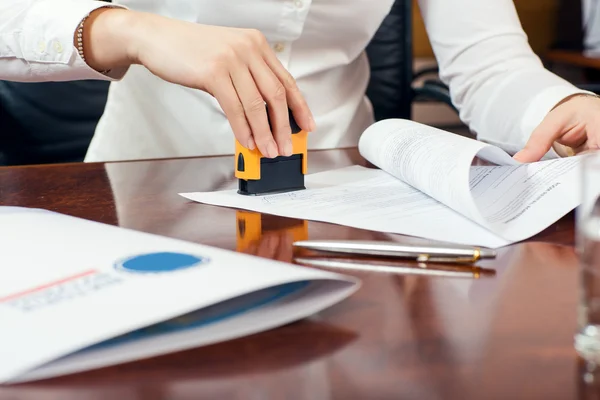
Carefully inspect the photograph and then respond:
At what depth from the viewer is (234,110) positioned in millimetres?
766

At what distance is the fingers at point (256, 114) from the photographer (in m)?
0.76

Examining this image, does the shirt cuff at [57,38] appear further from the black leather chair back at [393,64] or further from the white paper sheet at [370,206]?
the black leather chair back at [393,64]

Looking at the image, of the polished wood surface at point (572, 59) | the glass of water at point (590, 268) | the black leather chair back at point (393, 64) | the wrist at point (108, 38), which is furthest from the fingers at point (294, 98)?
the polished wood surface at point (572, 59)

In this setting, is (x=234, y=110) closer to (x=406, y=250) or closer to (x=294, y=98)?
(x=294, y=98)

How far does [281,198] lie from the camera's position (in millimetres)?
777

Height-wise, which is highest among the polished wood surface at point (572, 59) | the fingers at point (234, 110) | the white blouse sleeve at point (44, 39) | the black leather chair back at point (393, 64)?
the white blouse sleeve at point (44, 39)

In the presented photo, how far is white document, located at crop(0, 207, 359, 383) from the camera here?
37 centimetres

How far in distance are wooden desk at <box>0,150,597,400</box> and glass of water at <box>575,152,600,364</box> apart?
0.01m

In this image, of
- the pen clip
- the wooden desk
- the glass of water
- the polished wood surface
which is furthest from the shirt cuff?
the polished wood surface

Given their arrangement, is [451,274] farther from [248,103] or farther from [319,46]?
[319,46]

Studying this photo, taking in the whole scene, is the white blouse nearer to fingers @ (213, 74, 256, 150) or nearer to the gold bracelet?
the gold bracelet

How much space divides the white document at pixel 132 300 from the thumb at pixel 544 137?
473mm

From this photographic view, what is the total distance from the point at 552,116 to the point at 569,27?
2520 millimetres

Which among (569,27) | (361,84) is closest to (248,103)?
(361,84)
